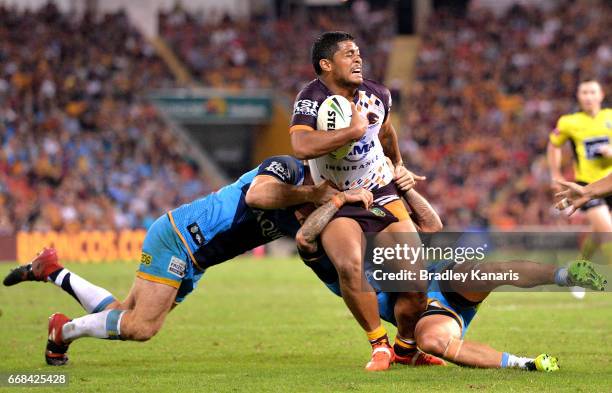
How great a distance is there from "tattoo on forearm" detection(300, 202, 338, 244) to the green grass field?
1066 millimetres

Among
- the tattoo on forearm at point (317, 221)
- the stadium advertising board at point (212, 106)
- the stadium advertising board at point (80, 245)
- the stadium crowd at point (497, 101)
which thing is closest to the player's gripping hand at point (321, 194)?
the tattoo on forearm at point (317, 221)

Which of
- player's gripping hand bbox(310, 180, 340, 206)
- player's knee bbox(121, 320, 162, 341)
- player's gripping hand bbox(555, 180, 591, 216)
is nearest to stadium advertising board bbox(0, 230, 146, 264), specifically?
player's knee bbox(121, 320, 162, 341)

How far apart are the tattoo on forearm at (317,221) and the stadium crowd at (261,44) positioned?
87.1 ft

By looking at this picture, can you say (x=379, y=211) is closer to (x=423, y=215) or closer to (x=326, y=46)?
(x=423, y=215)

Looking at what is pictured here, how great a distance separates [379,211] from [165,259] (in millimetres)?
1789

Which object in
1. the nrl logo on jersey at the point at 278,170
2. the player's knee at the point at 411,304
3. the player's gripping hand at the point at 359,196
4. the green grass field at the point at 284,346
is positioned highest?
the nrl logo on jersey at the point at 278,170

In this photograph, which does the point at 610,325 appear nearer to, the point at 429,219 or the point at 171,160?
the point at 429,219

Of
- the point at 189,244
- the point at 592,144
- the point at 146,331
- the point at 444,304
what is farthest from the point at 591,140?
the point at 146,331

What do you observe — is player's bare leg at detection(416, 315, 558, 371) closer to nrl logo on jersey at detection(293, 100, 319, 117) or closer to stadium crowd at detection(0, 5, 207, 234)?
nrl logo on jersey at detection(293, 100, 319, 117)

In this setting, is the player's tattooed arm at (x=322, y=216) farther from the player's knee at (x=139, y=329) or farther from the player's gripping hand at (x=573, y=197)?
the player's gripping hand at (x=573, y=197)

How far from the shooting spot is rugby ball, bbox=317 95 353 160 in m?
8.37

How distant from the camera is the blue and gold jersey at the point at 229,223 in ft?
28.5

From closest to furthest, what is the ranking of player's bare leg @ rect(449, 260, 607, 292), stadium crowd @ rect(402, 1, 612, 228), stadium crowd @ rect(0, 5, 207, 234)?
player's bare leg @ rect(449, 260, 607, 292) < stadium crowd @ rect(0, 5, 207, 234) < stadium crowd @ rect(402, 1, 612, 228)

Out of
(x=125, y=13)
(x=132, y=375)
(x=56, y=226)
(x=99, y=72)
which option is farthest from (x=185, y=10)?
(x=132, y=375)
